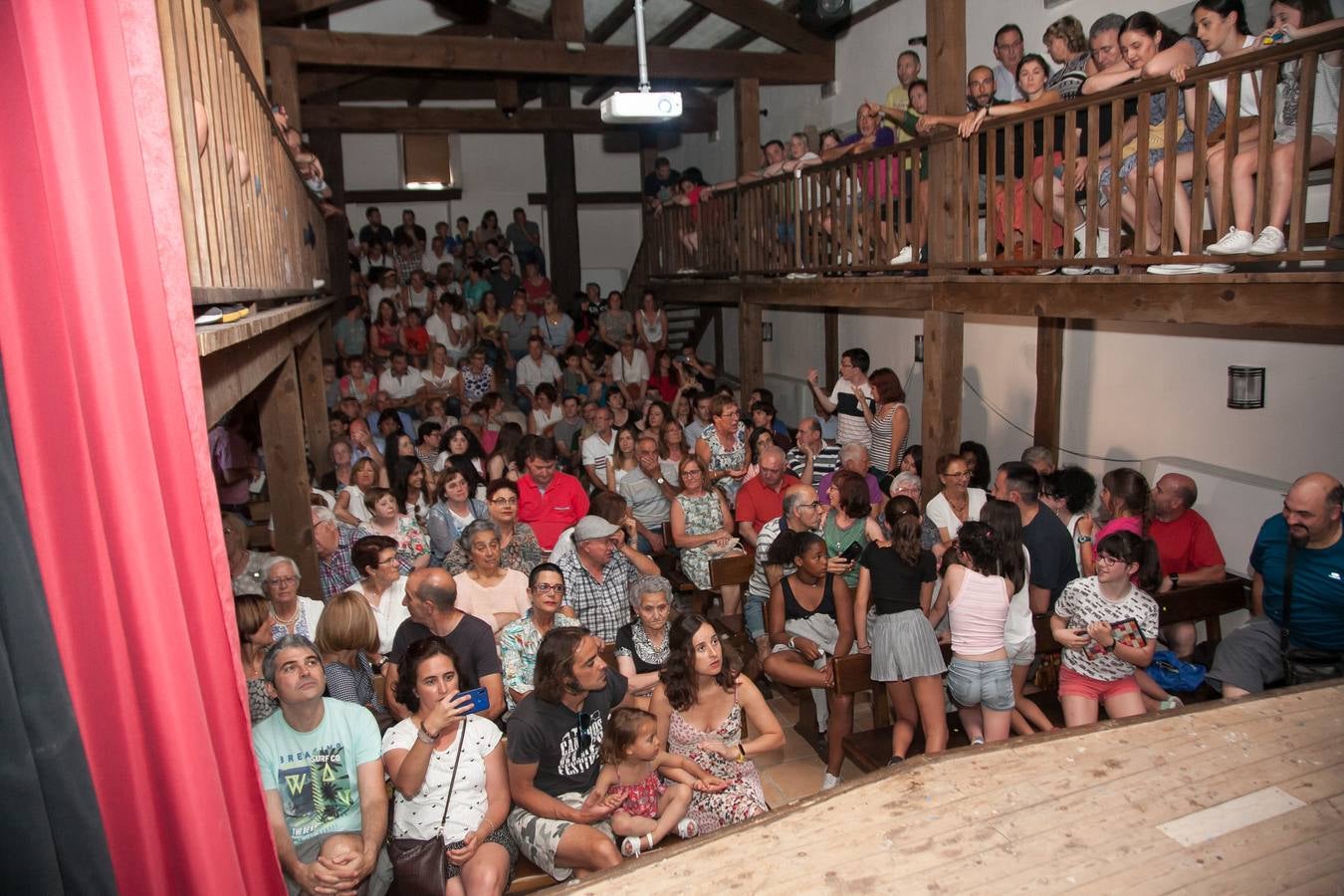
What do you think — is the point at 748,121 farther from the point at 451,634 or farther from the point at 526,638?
the point at 451,634

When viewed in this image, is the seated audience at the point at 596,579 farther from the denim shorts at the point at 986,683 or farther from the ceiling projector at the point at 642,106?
the ceiling projector at the point at 642,106

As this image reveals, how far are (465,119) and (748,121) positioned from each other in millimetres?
4819

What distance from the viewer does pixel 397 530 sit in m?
5.93

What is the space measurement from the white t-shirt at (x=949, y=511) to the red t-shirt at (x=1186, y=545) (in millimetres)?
1009

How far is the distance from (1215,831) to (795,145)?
323 inches

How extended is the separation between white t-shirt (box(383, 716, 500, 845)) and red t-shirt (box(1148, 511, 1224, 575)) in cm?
425

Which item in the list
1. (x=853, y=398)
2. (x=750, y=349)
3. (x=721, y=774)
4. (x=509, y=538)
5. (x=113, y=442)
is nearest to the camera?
(x=113, y=442)

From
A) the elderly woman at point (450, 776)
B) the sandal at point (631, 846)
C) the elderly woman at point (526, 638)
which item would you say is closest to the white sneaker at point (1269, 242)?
the elderly woman at point (526, 638)

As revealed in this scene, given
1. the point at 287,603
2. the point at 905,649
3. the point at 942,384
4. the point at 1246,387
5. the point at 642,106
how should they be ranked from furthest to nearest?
the point at 942,384
the point at 1246,387
the point at 642,106
the point at 287,603
the point at 905,649

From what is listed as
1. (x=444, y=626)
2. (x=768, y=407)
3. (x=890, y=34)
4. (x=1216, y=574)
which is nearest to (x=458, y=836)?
(x=444, y=626)

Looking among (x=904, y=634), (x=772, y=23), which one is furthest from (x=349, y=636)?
(x=772, y=23)

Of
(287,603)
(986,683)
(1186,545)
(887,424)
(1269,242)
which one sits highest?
(1269,242)

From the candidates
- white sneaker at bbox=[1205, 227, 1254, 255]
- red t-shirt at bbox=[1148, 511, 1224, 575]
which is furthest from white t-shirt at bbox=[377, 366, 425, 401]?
white sneaker at bbox=[1205, 227, 1254, 255]

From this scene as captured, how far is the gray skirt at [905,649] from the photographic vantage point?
173 inches
